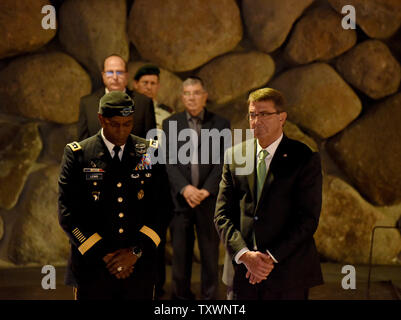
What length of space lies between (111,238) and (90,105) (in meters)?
1.28

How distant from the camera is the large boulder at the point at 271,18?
13.3 ft

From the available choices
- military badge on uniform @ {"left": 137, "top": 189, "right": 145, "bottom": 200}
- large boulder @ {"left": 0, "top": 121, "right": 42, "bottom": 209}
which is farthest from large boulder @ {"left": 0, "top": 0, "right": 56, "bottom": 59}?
military badge on uniform @ {"left": 137, "top": 189, "right": 145, "bottom": 200}

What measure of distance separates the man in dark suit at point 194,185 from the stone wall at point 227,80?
77cm

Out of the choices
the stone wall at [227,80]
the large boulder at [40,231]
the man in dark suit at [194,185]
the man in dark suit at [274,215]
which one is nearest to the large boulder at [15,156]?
the stone wall at [227,80]

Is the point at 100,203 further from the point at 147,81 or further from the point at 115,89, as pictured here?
the point at 147,81

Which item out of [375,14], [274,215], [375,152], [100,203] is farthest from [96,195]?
[375,14]

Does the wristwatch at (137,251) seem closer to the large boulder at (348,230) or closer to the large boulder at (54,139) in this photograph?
the large boulder at (54,139)

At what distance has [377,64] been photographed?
4078mm

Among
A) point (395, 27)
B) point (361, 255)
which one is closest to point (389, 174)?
point (361, 255)

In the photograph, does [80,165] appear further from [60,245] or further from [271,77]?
[271,77]

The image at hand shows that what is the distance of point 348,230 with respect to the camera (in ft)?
13.6

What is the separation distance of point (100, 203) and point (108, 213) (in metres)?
0.05

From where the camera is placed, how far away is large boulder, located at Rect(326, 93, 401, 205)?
4.09 metres

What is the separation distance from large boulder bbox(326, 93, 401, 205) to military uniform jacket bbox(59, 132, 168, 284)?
2296 mm
